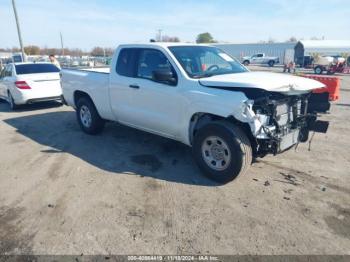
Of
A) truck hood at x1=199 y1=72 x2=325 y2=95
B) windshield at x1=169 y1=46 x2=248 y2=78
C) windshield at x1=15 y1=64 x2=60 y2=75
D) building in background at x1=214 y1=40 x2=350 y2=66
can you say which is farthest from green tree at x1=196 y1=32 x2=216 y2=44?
truck hood at x1=199 y1=72 x2=325 y2=95

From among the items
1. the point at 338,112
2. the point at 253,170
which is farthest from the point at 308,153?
the point at 338,112

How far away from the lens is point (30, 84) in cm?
931

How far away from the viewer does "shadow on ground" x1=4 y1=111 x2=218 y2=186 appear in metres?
4.77

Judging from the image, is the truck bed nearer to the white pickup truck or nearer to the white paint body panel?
the white pickup truck

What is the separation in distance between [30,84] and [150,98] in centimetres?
604

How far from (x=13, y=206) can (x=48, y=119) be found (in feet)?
16.8

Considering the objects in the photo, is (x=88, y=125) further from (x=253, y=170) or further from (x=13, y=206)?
(x=253, y=170)

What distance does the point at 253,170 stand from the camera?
4.74 m

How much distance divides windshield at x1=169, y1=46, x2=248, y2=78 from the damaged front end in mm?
1054

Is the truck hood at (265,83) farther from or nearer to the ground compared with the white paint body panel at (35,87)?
farther from the ground

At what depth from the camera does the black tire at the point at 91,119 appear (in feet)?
21.1

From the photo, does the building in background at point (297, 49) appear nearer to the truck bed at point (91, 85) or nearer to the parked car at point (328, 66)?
the parked car at point (328, 66)

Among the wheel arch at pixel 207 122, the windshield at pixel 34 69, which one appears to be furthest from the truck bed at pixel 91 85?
the windshield at pixel 34 69

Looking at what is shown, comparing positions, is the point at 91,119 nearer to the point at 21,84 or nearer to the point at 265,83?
the point at 265,83
